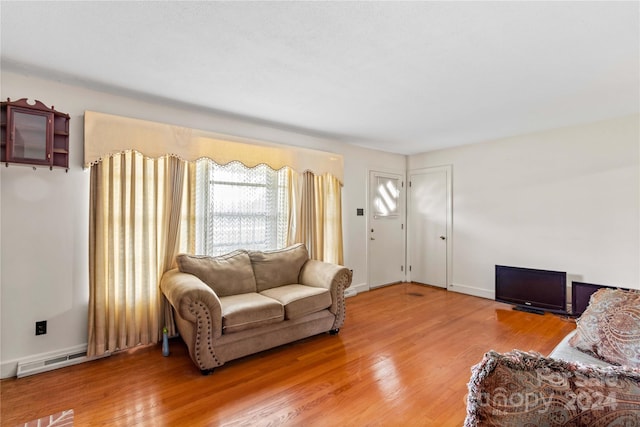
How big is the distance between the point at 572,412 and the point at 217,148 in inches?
130

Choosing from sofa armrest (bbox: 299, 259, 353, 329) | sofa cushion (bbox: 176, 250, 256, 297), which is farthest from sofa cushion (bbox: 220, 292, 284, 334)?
sofa armrest (bbox: 299, 259, 353, 329)

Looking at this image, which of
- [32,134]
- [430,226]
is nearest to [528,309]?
[430,226]

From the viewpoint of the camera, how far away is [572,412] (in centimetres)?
70

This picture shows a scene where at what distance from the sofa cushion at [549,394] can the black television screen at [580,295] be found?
3.61 metres

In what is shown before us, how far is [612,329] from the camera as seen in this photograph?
64.1 inches

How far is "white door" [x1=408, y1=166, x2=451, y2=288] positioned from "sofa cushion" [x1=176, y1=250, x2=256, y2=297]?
332 centimetres

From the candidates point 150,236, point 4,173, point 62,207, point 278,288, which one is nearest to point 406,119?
point 278,288

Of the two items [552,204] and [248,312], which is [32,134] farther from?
[552,204]

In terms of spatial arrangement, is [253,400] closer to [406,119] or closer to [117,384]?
[117,384]

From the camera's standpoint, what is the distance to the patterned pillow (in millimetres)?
1527

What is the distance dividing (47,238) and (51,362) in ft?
3.33

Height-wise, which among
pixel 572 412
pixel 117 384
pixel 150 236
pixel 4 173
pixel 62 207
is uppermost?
pixel 4 173

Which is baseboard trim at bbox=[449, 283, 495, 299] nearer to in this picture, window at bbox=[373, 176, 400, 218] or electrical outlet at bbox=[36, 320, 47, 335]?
window at bbox=[373, 176, 400, 218]

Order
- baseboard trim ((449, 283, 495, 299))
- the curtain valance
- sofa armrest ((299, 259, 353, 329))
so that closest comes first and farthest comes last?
the curtain valance → sofa armrest ((299, 259, 353, 329)) → baseboard trim ((449, 283, 495, 299))
